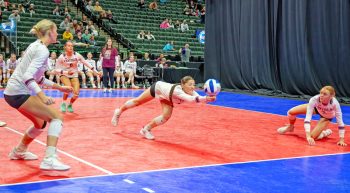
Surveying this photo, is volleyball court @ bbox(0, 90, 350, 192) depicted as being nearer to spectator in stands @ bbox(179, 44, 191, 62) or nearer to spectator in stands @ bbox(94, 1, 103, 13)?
spectator in stands @ bbox(179, 44, 191, 62)

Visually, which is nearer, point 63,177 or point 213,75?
point 63,177

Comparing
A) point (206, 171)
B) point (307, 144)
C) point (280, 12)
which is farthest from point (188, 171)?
point (280, 12)

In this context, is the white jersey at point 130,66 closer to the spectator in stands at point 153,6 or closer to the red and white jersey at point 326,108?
the spectator in stands at point 153,6

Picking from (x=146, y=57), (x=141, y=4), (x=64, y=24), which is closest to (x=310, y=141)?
(x=146, y=57)

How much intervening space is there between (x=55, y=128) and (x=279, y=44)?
50.6 ft

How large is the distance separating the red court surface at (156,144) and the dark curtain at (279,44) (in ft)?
23.1

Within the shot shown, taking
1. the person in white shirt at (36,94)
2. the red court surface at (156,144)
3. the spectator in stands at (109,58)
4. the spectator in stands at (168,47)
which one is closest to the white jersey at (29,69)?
the person in white shirt at (36,94)

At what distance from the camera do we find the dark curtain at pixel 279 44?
16812 mm

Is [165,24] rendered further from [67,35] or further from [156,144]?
[156,144]

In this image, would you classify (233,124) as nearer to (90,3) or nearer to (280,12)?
(280,12)

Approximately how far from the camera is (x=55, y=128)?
5.01 m

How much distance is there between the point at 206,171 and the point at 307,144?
2777 mm

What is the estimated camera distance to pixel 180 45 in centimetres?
2850

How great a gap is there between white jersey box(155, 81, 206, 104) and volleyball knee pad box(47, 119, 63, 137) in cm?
209
